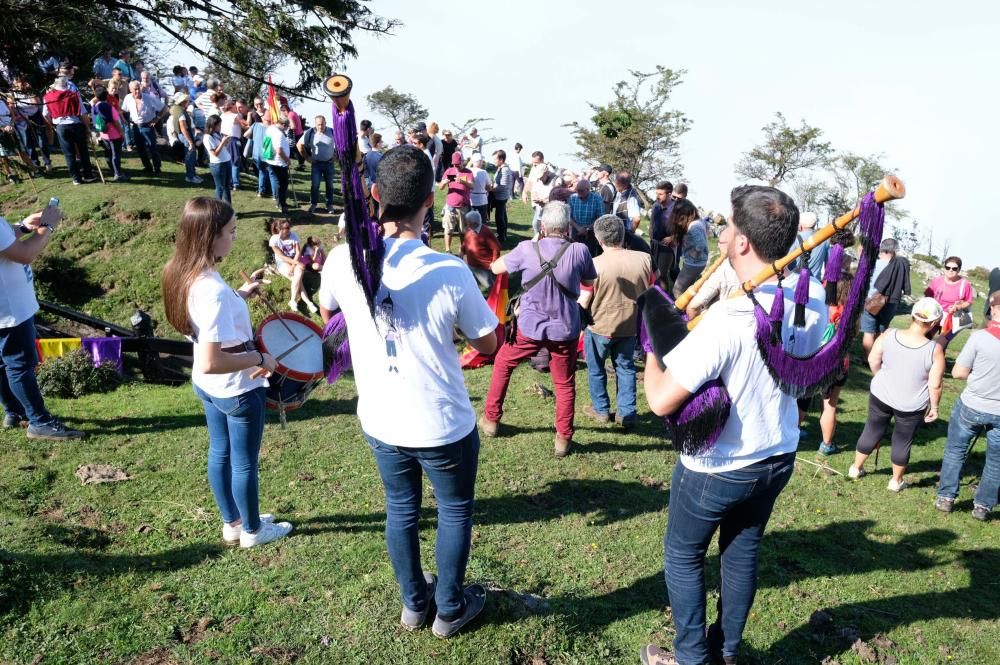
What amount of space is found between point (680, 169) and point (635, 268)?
28.1 meters

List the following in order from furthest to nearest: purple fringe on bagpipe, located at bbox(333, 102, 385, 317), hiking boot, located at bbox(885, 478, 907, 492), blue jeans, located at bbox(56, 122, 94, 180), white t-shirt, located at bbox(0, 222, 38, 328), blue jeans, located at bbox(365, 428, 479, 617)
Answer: blue jeans, located at bbox(56, 122, 94, 180) → hiking boot, located at bbox(885, 478, 907, 492) → white t-shirt, located at bbox(0, 222, 38, 328) → blue jeans, located at bbox(365, 428, 479, 617) → purple fringe on bagpipe, located at bbox(333, 102, 385, 317)

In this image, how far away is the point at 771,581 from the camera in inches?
167

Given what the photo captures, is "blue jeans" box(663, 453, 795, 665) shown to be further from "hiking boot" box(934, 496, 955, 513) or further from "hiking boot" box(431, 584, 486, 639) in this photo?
"hiking boot" box(934, 496, 955, 513)

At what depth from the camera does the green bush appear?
718 cm

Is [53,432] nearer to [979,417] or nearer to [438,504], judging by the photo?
[438,504]

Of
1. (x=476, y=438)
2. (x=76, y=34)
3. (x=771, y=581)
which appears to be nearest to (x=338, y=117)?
(x=476, y=438)

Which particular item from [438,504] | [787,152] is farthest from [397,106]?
[438,504]

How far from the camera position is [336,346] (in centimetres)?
322

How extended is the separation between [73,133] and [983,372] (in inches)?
557

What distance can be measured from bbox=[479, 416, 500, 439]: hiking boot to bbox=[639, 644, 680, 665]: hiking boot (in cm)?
296

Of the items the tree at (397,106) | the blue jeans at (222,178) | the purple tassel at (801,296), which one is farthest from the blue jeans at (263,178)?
the tree at (397,106)

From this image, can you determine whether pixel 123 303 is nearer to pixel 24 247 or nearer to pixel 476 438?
pixel 24 247

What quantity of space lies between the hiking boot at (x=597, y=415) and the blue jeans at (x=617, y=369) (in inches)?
1.2

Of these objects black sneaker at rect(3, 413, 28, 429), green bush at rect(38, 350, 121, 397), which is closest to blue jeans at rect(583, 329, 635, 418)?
black sneaker at rect(3, 413, 28, 429)
